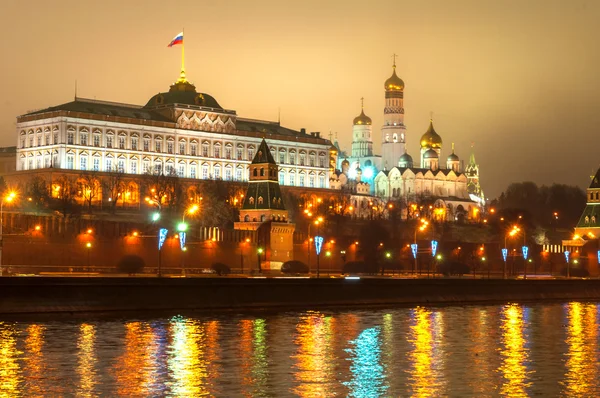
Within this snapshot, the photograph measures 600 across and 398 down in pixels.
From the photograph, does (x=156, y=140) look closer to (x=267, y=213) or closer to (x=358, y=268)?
(x=267, y=213)

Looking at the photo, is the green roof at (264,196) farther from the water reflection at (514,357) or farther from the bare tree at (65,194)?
the water reflection at (514,357)

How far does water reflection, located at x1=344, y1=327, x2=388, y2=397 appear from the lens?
3616cm

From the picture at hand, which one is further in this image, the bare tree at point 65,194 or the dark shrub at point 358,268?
the bare tree at point 65,194

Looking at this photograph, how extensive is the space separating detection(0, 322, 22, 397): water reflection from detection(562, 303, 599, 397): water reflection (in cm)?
1482

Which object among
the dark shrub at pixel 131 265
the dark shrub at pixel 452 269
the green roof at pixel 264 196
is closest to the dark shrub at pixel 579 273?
the dark shrub at pixel 452 269

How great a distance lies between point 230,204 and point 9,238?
60.3 m

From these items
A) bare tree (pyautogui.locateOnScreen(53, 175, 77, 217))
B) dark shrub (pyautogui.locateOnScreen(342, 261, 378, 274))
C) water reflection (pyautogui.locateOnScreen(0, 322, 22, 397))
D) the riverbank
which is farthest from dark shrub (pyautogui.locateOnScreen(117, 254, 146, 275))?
bare tree (pyautogui.locateOnScreen(53, 175, 77, 217))

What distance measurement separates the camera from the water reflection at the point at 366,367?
36.2 metres

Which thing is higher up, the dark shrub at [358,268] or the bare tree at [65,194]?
the bare tree at [65,194]

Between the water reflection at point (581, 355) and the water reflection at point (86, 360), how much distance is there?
12.8 m

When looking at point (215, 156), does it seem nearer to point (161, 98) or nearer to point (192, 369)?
point (161, 98)

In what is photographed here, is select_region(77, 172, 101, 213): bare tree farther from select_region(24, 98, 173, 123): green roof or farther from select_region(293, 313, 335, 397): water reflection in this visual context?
select_region(293, 313, 335, 397): water reflection

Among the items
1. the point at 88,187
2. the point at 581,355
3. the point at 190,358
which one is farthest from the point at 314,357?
the point at 88,187

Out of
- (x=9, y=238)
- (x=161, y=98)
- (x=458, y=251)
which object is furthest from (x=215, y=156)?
(x=9, y=238)
